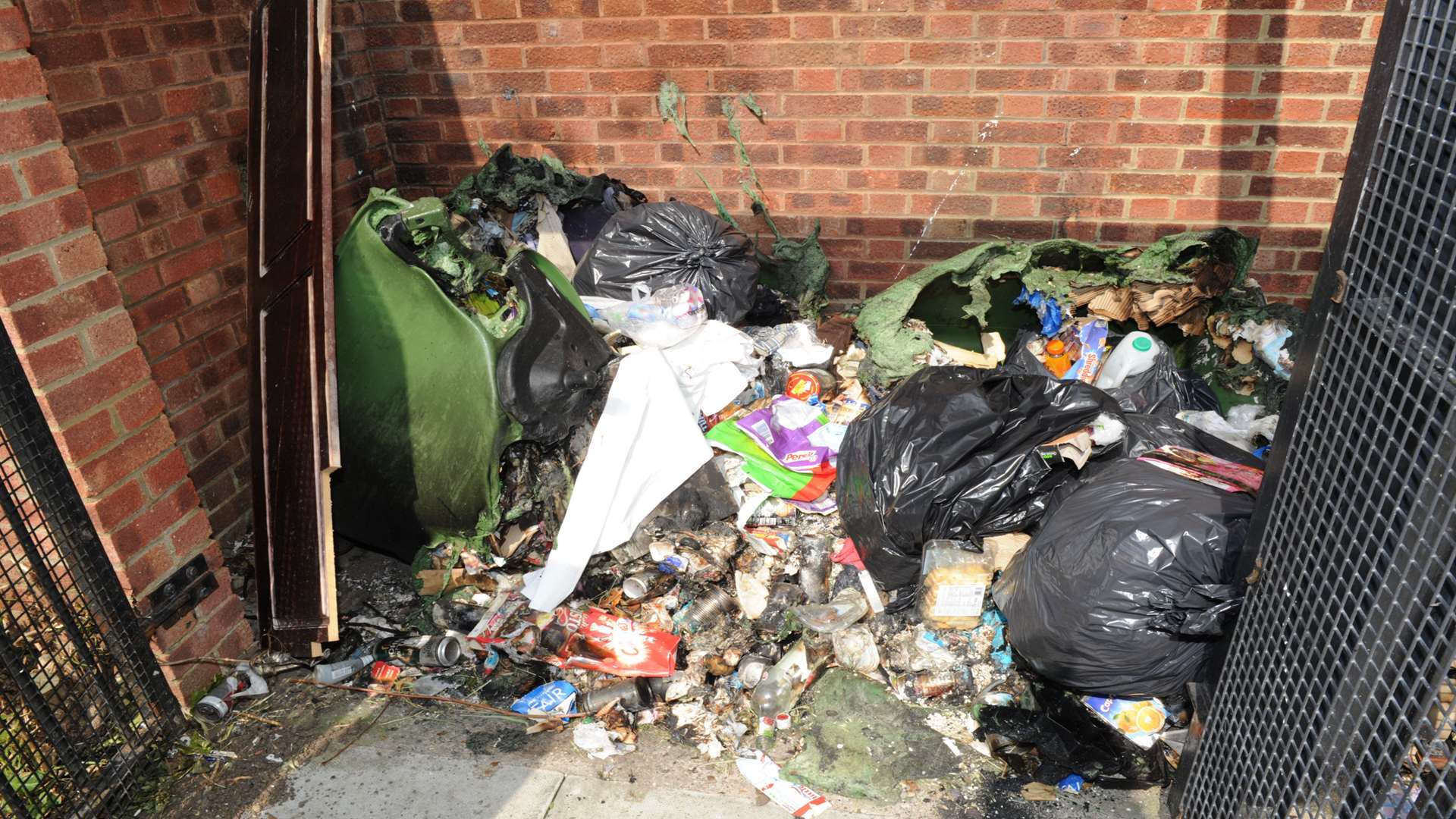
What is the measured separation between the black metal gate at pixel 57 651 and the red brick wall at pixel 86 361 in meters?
0.05

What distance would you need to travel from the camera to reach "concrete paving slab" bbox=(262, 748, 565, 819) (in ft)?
7.98

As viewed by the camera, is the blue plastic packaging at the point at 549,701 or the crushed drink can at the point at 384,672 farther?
the crushed drink can at the point at 384,672

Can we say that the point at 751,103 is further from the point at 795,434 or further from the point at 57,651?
the point at 57,651

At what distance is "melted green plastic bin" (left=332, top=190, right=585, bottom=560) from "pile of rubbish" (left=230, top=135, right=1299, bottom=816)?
11 millimetres

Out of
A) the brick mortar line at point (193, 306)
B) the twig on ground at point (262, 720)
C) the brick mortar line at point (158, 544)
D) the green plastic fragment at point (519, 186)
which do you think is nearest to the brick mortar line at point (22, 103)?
the brick mortar line at point (193, 306)

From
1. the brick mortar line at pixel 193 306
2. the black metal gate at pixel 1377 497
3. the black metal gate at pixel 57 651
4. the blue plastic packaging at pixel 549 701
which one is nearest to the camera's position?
the black metal gate at pixel 1377 497

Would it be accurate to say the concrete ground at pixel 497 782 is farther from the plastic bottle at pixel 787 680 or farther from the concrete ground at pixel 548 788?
the plastic bottle at pixel 787 680

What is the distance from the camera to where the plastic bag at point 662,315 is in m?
3.47

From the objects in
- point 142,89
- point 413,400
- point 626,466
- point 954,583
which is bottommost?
point 954,583

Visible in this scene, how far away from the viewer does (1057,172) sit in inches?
143

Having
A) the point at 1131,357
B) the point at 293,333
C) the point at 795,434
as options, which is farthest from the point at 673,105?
the point at 1131,357

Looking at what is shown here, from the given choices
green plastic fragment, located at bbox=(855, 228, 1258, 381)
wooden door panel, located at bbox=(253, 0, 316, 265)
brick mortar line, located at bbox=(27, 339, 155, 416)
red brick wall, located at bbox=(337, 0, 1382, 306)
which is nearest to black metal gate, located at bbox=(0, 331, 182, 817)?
brick mortar line, located at bbox=(27, 339, 155, 416)

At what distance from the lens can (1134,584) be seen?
2.30 meters

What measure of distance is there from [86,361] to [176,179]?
3.08 ft
